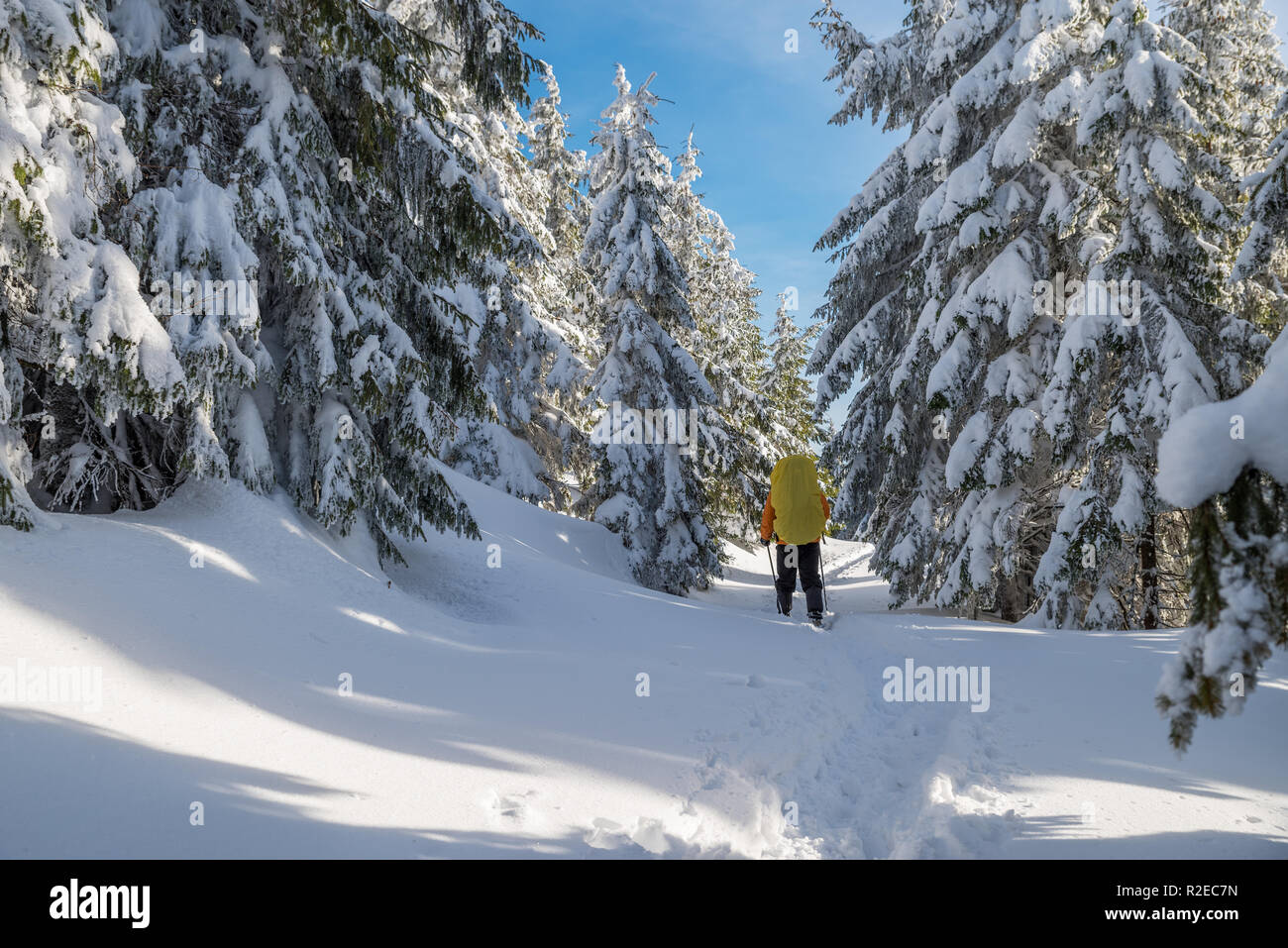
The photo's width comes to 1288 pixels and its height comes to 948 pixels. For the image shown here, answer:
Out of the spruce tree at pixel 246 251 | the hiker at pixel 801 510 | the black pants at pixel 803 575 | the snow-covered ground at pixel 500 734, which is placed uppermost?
the spruce tree at pixel 246 251

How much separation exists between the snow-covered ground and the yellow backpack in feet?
8.64

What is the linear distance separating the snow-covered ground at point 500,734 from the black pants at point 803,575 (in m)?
2.04

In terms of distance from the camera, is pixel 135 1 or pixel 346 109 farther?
pixel 346 109

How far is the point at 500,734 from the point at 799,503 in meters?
5.81

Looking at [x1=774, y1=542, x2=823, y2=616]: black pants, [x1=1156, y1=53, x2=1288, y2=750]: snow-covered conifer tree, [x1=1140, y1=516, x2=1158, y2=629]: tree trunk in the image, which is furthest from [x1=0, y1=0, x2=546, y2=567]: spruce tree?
[x1=1140, y1=516, x2=1158, y2=629]: tree trunk

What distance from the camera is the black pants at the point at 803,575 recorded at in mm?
8609

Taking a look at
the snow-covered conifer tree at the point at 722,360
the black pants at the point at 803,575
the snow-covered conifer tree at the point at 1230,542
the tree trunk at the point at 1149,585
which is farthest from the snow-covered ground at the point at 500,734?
the snow-covered conifer tree at the point at 722,360

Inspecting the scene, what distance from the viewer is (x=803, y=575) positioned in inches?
344

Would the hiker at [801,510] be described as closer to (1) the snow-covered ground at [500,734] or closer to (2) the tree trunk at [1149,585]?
(1) the snow-covered ground at [500,734]

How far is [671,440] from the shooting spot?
14836 millimetres

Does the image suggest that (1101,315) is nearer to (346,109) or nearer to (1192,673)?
(1192,673)
